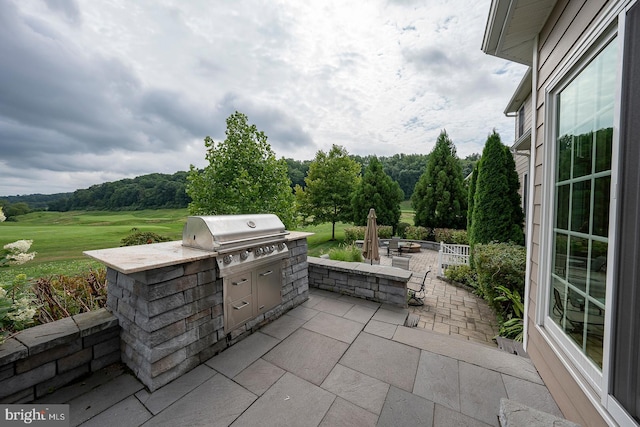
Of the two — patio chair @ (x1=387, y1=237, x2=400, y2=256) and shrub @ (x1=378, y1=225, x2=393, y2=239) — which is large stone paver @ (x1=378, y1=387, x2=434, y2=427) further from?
shrub @ (x1=378, y1=225, x2=393, y2=239)

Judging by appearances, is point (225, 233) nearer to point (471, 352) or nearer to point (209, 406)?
point (209, 406)

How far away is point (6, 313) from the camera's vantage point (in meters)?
1.84

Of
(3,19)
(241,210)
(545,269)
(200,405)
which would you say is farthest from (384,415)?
(3,19)

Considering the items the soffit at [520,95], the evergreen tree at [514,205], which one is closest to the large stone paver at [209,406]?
the evergreen tree at [514,205]

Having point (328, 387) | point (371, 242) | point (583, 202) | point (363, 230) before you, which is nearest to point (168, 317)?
point (328, 387)

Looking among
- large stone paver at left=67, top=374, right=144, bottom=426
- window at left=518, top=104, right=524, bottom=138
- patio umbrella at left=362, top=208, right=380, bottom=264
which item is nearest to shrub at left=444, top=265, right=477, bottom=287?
patio umbrella at left=362, top=208, right=380, bottom=264

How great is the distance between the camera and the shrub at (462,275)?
6.44m

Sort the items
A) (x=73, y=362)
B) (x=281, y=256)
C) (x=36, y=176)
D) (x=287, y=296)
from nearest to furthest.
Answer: (x=73, y=362), (x=281, y=256), (x=287, y=296), (x=36, y=176)

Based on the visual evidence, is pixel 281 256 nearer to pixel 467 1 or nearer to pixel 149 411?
pixel 149 411

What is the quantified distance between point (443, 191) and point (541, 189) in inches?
462

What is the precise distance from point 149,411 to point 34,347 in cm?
103

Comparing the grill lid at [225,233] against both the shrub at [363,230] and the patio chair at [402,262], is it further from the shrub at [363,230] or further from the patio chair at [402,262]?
the shrub at [363,230]

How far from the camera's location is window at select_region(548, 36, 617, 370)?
57.3 inches

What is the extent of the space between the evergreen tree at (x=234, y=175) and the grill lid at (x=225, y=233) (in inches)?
92.9
